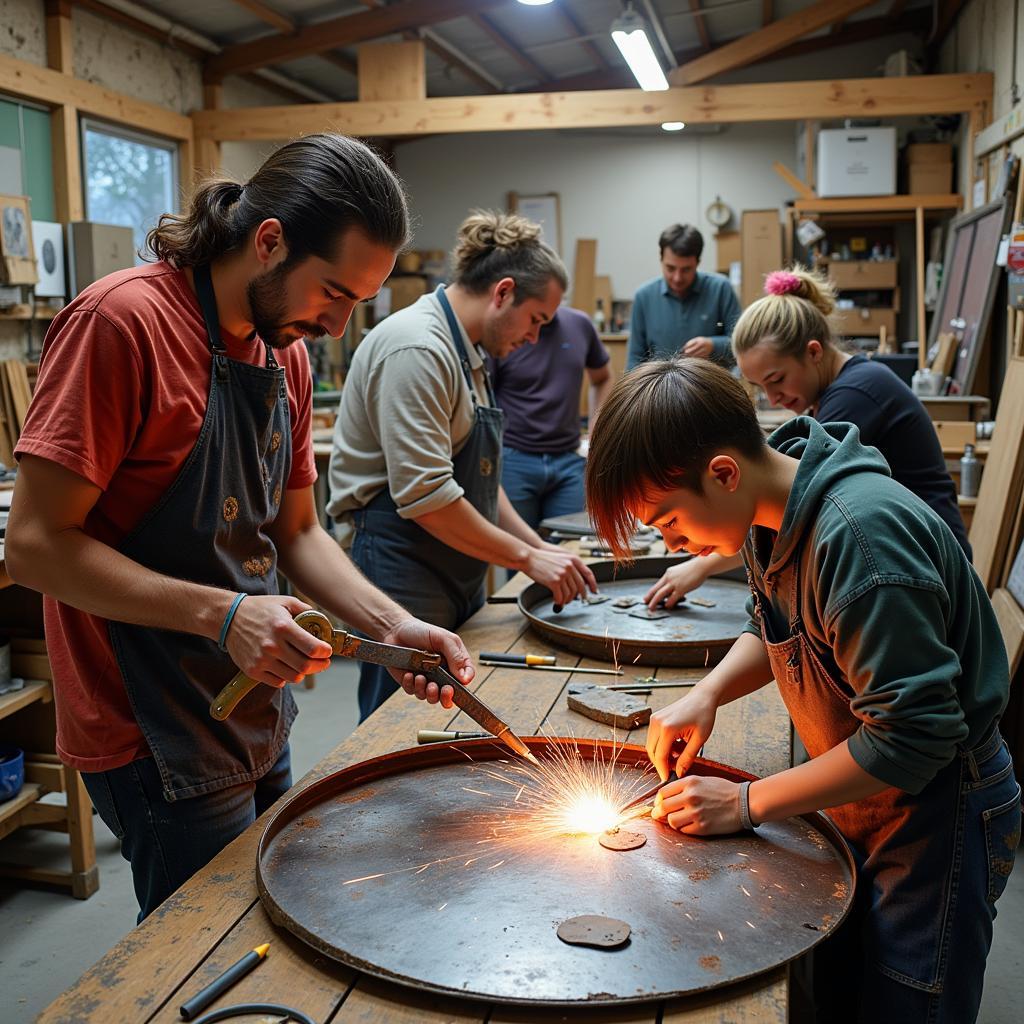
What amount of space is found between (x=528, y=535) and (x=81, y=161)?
495 centimetres

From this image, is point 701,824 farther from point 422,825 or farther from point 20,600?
point 20,600

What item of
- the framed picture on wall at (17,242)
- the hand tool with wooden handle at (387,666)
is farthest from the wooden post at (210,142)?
the hand tool with wooden handle at (387,666)

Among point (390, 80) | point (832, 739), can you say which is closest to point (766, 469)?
point (832, 739)

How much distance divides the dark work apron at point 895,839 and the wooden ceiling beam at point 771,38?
8.04 meters

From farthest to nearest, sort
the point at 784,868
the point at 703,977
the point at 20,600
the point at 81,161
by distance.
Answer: the point at 81,161
the point at 20,600
the point at 784,868
the point at 703,977

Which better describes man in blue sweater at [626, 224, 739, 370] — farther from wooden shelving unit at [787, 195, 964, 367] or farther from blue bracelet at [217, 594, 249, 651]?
blue bracelet at [217, 594, 249, 651]

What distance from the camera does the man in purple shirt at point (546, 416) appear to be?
450 centimetres

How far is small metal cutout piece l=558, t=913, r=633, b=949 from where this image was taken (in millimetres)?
1121

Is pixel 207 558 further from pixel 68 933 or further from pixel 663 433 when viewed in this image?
pixel 68 933

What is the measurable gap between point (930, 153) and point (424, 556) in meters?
7.69

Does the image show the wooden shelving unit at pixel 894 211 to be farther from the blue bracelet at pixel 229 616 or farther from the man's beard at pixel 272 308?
the blue bracelet at pixel 229 616

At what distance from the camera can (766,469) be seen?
145cm

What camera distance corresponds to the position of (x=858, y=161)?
8703mm

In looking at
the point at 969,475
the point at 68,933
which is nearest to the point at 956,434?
the point at 969,475
